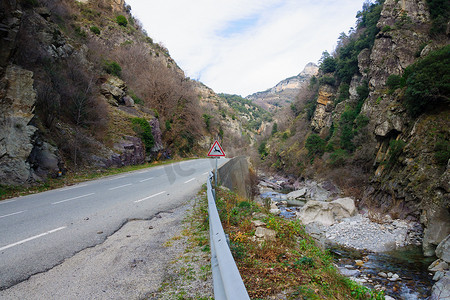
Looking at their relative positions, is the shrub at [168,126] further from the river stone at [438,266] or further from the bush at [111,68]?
the river stone at [438,266]

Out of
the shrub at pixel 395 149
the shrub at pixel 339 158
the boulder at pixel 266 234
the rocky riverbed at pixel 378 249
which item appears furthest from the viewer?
the shrub at pixel 339 158

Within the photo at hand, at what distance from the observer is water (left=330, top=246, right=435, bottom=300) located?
28.4ft

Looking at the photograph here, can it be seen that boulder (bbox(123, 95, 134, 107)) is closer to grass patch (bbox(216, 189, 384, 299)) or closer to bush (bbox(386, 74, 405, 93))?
grass patch (bbox(216, 189, 384, 299))

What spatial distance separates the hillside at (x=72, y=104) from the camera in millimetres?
12461

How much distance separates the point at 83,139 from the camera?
18.1 meters

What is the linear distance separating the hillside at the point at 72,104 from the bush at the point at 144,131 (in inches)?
4.0

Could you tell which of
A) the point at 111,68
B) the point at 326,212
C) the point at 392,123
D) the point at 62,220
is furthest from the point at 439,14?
the point at 62,220

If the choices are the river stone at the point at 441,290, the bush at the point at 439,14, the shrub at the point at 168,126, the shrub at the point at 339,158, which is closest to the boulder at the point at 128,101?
the shrub at the point at 168,126

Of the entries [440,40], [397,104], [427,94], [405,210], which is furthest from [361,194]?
[440,40]

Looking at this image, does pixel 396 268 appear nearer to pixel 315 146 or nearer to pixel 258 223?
pixel 258 223

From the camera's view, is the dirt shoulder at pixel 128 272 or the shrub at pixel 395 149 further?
the shrub at pixel 395 149

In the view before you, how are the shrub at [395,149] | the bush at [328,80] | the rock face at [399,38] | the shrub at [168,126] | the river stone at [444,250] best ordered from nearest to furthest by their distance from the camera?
1. the river stone at [444,250]
2. the shrub at [395,149]
3. the rock face at [399,38]
4. the shrub at [168,126]
5. the bush at [328,80]

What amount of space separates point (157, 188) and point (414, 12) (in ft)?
123

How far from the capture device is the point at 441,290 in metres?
8.04
